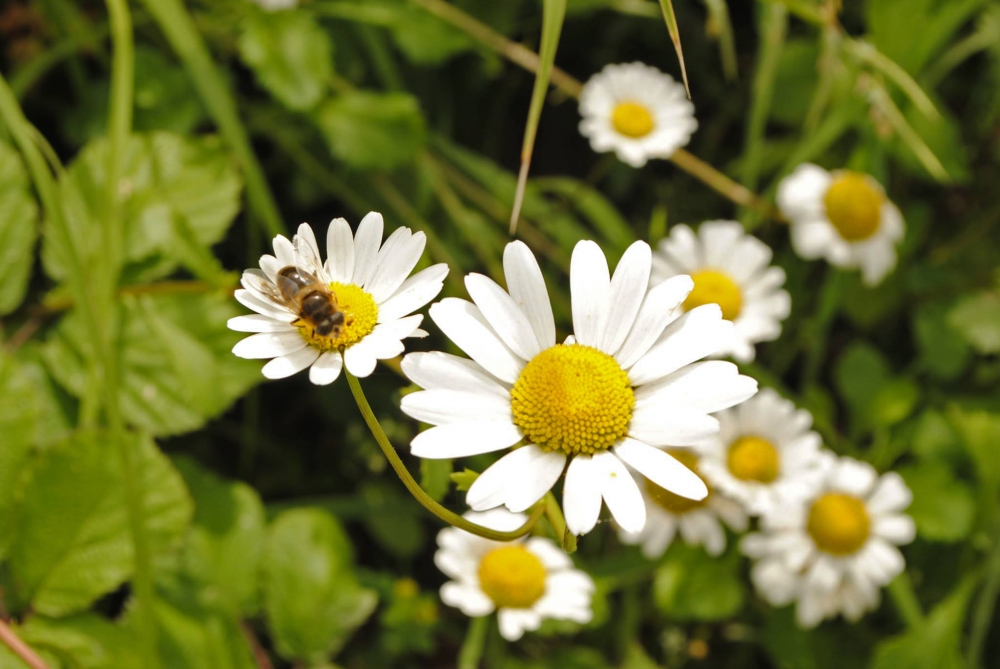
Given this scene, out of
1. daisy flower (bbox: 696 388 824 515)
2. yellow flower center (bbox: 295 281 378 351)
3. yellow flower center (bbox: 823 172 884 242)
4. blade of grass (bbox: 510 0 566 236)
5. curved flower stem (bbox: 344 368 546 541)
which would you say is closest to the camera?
curved flower stem (bbox: 344 368 546 541)

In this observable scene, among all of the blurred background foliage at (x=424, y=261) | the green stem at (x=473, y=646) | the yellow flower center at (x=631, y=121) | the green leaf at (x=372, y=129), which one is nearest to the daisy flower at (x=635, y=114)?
the yellow flower center at (x=631, y=121)

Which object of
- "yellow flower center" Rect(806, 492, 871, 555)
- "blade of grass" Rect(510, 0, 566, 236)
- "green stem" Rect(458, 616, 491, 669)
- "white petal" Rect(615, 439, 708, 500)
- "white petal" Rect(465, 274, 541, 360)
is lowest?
"green stem" Rect(458, 616, 491, 669)

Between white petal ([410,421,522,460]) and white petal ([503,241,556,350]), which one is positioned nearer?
white petal ([410,421,522,460])

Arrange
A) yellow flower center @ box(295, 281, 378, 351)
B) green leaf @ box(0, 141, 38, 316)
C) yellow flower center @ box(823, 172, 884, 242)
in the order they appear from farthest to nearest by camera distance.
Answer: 1. yellow flower center @ box(823, 172, 884, 242)
2. green leaf @ box(0, 141, 38, 316)
3. yellow flower center @ box(295, 281, 378, 351)

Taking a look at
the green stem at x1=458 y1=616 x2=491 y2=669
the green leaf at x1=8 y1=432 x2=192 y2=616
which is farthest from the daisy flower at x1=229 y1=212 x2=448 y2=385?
the green stem at x1=458 y1=616 x2=491 y2=669

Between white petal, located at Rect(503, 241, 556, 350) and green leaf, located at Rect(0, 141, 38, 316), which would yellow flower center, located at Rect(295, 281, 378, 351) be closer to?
white petal, located at Rect(503, 241, 556, 350)

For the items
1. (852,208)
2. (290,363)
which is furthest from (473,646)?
(852,208)

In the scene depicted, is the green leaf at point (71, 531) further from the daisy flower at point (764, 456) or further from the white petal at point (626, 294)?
the daisy flower at point (764, 456)
